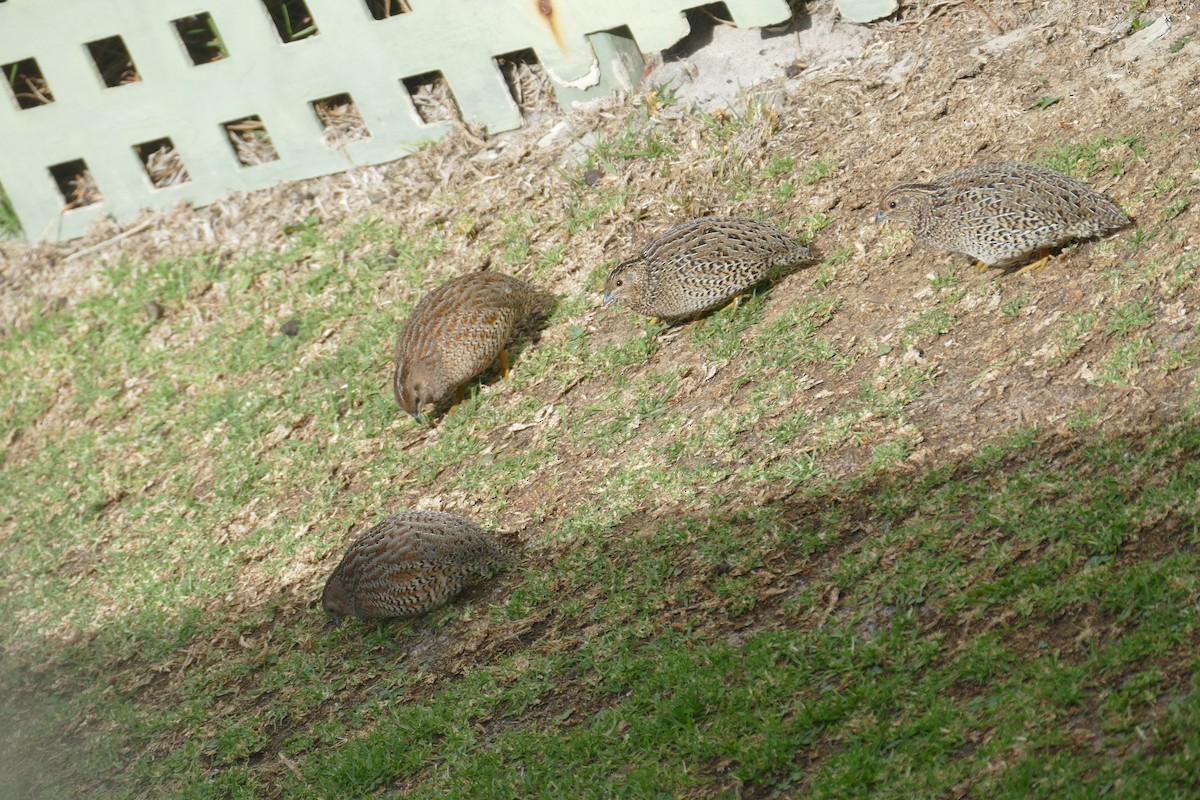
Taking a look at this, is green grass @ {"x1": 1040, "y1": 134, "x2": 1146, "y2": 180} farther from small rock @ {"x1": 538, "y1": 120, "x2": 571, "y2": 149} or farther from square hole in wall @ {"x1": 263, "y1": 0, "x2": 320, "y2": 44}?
square hole in wall @ {"x1": 263, "y1": 0, "x2": 320, "y2": 44}

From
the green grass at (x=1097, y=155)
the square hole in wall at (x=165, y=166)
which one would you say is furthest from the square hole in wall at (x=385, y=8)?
the green grass at (x=1097, y=155)

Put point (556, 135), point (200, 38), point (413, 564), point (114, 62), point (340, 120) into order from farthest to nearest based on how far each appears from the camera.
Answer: point (114, 62) < point (200, 38) < point (340, 120) < point (556, 135) < point (413, 564)

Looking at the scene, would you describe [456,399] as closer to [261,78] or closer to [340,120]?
[340,120]

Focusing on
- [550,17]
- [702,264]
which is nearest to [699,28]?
[550,17]

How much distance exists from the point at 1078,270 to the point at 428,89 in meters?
6.01

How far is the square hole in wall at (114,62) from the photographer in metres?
11.0

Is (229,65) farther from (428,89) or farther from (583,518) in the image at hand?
(583,518)

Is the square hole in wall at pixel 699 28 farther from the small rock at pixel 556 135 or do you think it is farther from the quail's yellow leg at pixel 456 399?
the quail's yellow leg at pixel 456 399

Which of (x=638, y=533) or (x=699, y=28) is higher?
(x=699, y=28)

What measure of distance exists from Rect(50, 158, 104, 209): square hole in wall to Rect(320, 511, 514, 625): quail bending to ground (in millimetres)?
6570

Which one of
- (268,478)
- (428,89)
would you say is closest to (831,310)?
(268,478)

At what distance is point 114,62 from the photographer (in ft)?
36.6

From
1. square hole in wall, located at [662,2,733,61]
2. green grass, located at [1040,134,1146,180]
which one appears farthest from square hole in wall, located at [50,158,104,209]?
green grass, located at [1040,134,1146,180]

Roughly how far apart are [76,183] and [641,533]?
7966 mm
